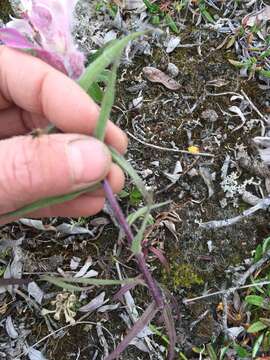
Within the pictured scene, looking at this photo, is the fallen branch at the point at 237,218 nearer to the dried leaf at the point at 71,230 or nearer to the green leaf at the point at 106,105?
the dried leaf at the point at 71,230

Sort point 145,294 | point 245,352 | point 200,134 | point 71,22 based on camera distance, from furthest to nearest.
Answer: point 200,134 < point 145,294 < point 245,352 < point 71,22

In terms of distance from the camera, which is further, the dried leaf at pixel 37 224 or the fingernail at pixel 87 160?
the dried leaf at pixel 37 224

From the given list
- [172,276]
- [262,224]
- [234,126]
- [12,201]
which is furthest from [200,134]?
[12,201]

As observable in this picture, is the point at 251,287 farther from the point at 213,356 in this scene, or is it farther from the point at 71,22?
the point at 71,22

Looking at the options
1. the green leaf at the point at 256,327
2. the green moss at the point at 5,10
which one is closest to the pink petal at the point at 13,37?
the green moss at the point at 5,10

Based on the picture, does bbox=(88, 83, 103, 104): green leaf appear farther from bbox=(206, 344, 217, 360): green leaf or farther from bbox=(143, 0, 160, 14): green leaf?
bbox=(206, 344, 217, 360): green leaf
